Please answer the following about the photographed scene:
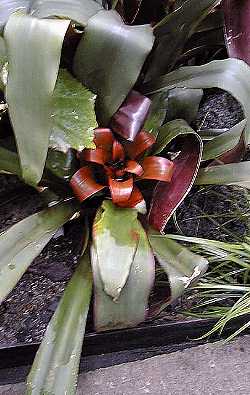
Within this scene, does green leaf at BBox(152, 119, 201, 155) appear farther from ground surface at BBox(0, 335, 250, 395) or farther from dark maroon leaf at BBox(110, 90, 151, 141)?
ground surface at BBox(0, 335, 250, 395)

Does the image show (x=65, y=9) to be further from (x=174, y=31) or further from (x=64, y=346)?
(x=64, y=346)

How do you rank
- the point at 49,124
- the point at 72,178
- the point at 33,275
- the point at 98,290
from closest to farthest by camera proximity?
the point at 49,124
the point at 98,290
the point at 72,178
the point at 33,275

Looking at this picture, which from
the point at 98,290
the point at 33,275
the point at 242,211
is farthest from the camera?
the point at 242,211

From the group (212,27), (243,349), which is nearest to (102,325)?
(243,349)

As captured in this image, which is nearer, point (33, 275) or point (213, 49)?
point (33, 275)

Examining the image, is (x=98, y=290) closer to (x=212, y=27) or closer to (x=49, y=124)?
(x=49, y=124)

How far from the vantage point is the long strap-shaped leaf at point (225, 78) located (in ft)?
3.37

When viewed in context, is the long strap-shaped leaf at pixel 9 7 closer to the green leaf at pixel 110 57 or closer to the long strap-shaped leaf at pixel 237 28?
the green leaf at pixel 110 57

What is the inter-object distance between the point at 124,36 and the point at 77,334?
507 mm

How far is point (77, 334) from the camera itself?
1.01 meters

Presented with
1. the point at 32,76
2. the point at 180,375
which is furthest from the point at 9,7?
the point at 180,375

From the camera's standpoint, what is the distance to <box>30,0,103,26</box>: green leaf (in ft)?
3.10

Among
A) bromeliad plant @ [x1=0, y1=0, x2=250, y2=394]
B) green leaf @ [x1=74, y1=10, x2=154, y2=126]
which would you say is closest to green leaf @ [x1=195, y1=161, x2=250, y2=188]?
bromeliad plant @ [x1=0, y1=0, x2=250, y2=394]

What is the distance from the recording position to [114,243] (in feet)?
3.31
